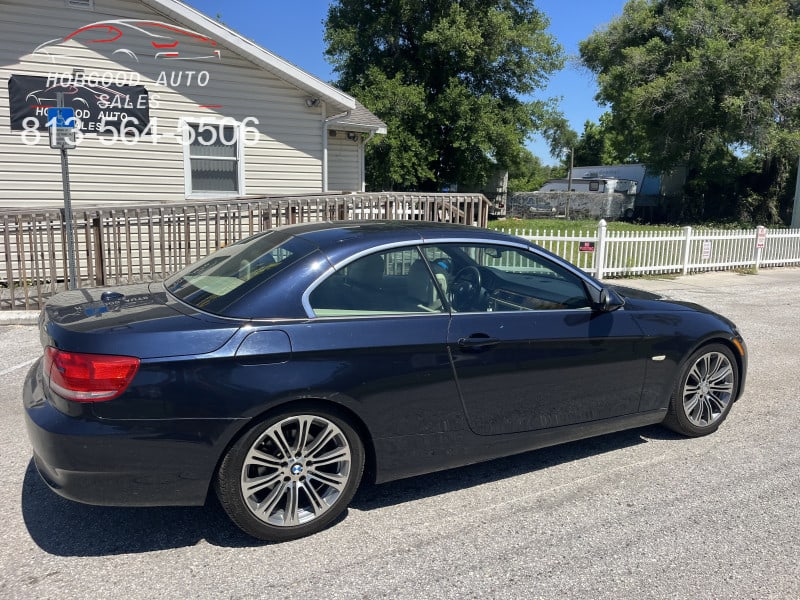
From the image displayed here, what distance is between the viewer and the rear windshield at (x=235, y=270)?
3260mm

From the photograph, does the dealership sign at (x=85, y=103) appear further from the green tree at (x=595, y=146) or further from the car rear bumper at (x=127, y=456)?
the green tree at (x=595, y=146)

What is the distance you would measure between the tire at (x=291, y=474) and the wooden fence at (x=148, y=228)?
565 cm

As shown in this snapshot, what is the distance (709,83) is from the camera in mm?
25750

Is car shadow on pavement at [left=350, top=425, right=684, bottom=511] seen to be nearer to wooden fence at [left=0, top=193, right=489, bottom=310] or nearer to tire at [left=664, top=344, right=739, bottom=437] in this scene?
tire at [left=664, top=344, right=739, bottom=437]

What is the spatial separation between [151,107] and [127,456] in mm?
9943

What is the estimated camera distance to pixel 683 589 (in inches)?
110

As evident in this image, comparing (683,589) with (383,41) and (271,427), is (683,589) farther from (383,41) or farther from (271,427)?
(383,41)

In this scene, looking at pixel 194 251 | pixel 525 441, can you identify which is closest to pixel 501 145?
pixel 194 251

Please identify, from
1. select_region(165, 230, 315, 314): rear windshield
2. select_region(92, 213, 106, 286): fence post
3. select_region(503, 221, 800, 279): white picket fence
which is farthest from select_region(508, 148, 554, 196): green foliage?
select_region(165, 230, 315, 314): rear windshield

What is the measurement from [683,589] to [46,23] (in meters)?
11.8

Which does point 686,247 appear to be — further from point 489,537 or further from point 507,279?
point 489,537

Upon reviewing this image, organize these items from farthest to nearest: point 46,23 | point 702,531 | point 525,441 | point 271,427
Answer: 1. point 46,23
2. point 525,441
3. point 702,531
4. point 271,427

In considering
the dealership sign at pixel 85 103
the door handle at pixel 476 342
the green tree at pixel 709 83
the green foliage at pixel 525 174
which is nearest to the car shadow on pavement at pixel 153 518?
the door handle at pixel 476 342

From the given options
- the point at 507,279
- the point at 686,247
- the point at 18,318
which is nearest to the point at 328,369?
the point at 507,279
